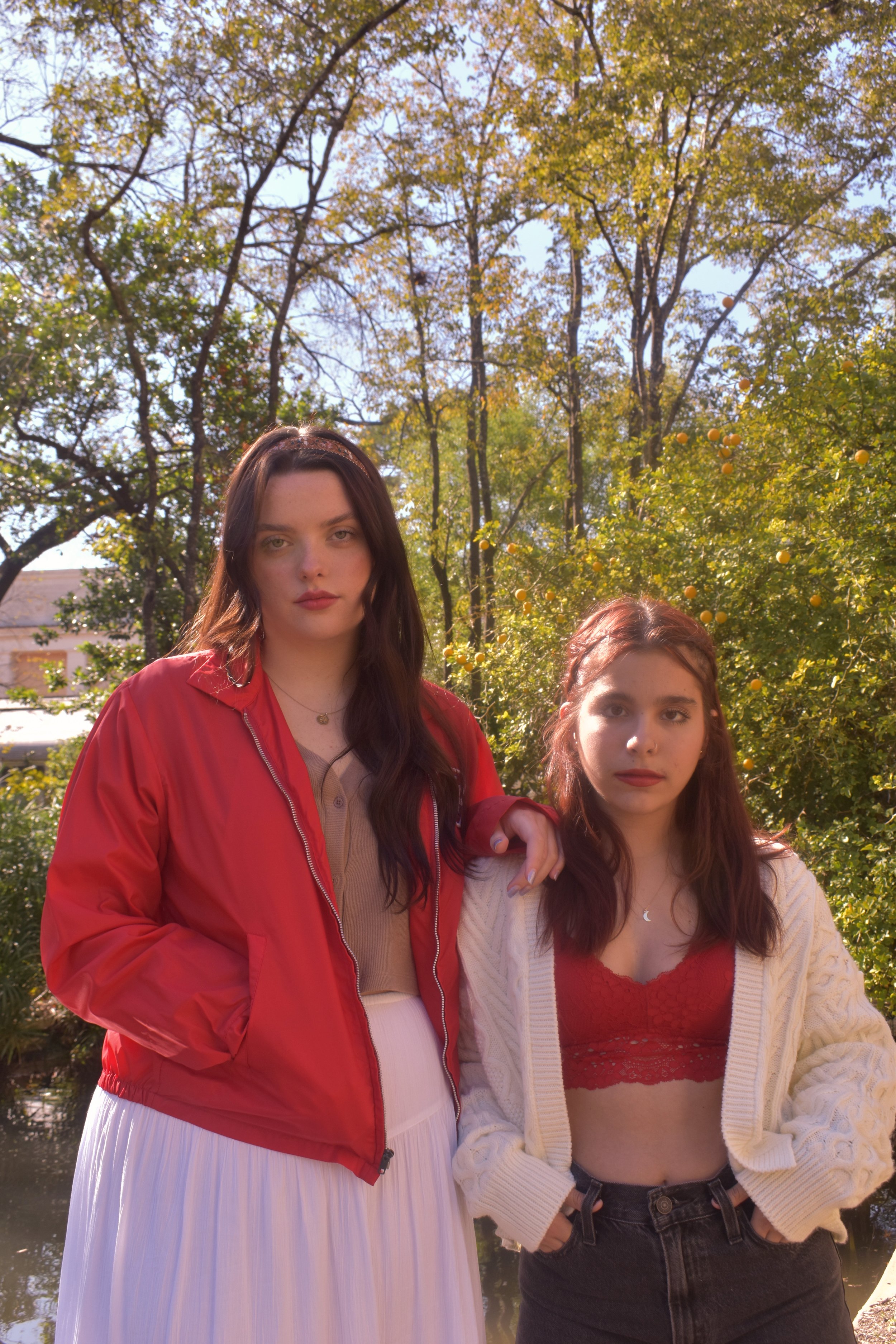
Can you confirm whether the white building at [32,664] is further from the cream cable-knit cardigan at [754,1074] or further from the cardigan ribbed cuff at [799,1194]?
the cardigan ribbed cuff at [799,1194]

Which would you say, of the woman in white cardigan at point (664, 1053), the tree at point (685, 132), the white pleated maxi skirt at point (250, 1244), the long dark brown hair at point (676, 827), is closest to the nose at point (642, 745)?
the woman in white cardigan at point (664, 1053)

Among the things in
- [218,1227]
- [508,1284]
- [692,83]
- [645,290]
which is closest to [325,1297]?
[218,1227]

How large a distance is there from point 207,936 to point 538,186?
772 cm

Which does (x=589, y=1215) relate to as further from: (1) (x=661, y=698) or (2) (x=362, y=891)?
(1) (x=661, y=698)

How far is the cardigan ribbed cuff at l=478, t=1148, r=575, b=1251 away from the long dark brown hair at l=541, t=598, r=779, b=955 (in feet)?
1.11

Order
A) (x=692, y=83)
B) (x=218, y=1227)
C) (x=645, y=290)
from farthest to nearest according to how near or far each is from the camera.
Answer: (x=645, y=290), (x=692, y=83), (x=218, y=1227)

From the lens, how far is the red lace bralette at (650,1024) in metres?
1.61

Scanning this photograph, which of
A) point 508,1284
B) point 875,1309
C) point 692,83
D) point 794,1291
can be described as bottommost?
point 508,1284

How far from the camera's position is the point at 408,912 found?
171 cm

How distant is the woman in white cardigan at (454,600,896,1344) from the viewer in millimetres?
1514

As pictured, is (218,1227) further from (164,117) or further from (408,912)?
(164,117)

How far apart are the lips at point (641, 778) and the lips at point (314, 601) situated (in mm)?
579

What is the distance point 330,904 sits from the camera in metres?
1.59

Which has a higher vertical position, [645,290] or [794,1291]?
[645,290]
